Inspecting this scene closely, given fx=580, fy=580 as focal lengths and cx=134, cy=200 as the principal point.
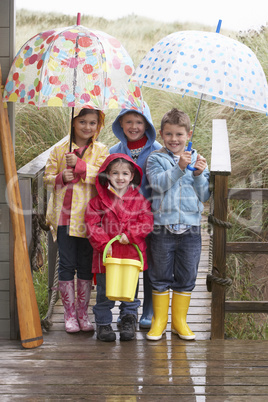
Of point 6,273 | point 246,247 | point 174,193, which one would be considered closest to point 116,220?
point 174,193

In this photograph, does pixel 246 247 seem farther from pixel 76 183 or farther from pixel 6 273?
pixel 6 273

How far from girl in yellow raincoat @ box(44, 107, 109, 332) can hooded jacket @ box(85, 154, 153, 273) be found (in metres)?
0.09

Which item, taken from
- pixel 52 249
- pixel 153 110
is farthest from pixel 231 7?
pixel 52 249

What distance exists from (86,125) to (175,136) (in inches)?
20.8

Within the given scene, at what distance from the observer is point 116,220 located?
335 centimetres

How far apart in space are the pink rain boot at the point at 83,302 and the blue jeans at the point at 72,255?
1.6 inches

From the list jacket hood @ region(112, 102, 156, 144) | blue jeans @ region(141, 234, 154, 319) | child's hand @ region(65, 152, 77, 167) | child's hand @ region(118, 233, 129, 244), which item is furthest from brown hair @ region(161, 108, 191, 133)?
blue jeans @ region(141, 234, 154, 319)

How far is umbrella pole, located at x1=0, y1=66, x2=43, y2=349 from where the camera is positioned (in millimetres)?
3283

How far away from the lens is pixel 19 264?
3312mm

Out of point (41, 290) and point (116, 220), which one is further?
point (41, 290)

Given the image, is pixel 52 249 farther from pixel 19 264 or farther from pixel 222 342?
pixel 222 342

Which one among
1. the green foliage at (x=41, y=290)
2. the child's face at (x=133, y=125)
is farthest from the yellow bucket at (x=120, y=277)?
the green foliage at (x=41, y=290)

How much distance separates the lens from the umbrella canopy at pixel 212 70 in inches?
115

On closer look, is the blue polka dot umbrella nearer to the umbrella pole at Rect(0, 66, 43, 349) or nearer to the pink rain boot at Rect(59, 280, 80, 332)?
the umbrella pole at Rect(0, 66, 43, 349)
